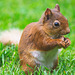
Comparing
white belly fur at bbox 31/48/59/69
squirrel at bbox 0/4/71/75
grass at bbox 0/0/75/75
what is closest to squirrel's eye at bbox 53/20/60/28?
squirrel at bbox 0/4/71/75

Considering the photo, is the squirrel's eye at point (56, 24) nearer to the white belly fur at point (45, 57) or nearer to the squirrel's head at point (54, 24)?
the squirrel's head at point (54, 24)

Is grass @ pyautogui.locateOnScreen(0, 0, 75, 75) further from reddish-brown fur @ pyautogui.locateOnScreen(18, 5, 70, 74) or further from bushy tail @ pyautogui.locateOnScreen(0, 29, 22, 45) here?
reddish-brown fur @ pyautogui.locateOnScreen(18, 5, 70, 74)

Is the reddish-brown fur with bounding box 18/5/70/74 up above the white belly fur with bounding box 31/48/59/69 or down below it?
above

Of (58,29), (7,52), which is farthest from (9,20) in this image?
(58,29)

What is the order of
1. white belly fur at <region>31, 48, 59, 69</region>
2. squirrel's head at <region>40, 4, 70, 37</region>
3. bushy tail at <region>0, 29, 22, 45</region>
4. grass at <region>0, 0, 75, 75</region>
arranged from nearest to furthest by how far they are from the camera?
squirrel's head at <region>40, 4, 70, 37</region> → white belly fur at <region>31, 48, 59, 69</region> → grass at <region>0, 0, 75, 75</region> → bushy tail at <region>0, 29, 22, 45</region>

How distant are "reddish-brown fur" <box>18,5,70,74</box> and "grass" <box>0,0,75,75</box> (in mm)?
284

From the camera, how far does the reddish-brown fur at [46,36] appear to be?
10.1 ft

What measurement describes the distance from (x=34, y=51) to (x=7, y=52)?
813 millimetres

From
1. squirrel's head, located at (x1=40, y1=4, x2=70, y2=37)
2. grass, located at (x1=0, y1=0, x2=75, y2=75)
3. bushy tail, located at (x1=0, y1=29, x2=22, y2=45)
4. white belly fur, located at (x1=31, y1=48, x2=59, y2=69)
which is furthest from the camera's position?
bushy tail, located at (x1=0, y1=29, x2=22, y2=45)

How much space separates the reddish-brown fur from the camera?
3.08 meters

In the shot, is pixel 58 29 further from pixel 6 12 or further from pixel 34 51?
pixel 6 12

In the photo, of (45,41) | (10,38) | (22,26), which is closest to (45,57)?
(45,41)

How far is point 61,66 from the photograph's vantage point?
350 centimetres

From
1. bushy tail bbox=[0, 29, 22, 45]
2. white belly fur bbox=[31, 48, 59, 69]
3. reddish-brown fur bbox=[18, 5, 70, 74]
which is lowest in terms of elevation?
white belly fur bbox=[31, 48, 59, 69]
